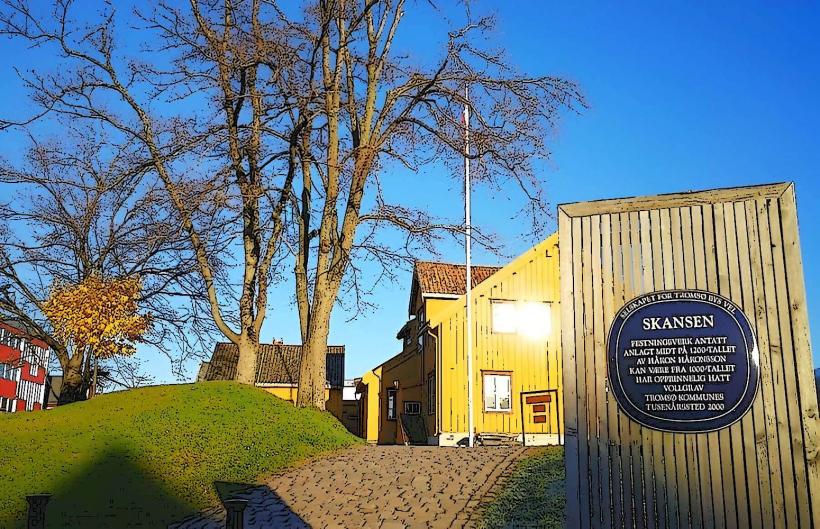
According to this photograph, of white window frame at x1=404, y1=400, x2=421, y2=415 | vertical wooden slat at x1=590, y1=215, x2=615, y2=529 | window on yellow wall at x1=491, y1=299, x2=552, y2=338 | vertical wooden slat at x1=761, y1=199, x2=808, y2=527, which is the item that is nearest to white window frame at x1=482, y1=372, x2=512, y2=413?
window on yellow wall at x1=491, y1=299, x2=552, y2=338

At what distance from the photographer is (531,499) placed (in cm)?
1115

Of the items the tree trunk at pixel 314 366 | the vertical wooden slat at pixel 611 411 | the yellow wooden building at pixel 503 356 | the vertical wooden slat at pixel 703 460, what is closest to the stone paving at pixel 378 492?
the tree trunk at pixel 314 366

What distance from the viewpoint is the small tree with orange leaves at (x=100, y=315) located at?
23203 mm

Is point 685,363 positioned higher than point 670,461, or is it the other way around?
point 685,363

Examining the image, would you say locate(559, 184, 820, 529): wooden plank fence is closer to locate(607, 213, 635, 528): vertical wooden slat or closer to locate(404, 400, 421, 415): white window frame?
locate(607, 213, 635, 528): vertical wooden slat

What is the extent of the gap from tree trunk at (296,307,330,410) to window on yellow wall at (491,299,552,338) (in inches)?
322

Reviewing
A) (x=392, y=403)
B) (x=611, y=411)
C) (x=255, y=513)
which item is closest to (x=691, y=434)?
(x=611, y=411)

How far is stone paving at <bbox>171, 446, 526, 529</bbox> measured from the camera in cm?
1109

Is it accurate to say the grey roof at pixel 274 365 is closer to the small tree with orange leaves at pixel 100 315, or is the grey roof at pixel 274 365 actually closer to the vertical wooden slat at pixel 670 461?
the small tree with orange leaves at pixel 100 315

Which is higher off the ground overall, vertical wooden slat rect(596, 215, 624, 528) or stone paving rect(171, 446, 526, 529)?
vertical wooden slat rect(596, 215, 624, 528)

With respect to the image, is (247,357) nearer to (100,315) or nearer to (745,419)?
(100,315)

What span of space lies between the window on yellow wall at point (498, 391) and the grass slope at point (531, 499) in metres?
11.7

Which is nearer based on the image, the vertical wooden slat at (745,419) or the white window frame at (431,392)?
the vertical wooden slat at (745,419)

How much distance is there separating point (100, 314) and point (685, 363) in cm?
2037
